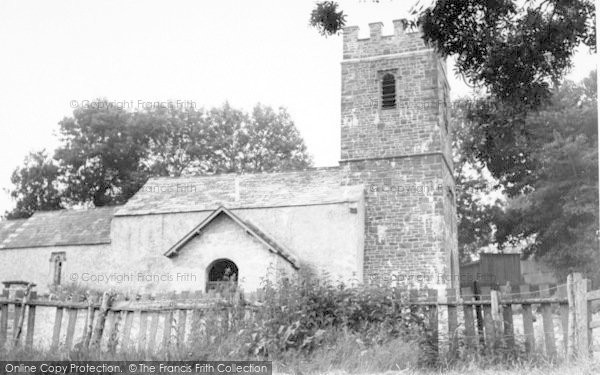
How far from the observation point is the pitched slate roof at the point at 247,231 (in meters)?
22.1

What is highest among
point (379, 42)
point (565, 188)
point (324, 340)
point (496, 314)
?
point (379, 42)

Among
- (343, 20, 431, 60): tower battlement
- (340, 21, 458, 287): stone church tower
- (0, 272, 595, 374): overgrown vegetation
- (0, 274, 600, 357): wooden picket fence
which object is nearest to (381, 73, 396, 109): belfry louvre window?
(340, 21, 458, 287): stone church tower

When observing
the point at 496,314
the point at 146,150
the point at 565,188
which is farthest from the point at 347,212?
the point at 146,150

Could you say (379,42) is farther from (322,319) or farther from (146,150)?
(146,150)

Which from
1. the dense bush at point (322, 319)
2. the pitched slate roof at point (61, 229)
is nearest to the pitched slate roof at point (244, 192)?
the pitched slate roof at point (61, 229)

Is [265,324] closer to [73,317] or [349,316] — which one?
[349,316]

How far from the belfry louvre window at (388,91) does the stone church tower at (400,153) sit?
0.12 feet

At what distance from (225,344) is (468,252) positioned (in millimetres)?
39283

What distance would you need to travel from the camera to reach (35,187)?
45969 millimetres

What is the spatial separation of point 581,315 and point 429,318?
2.29m

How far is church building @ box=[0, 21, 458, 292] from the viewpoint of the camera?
73.5 feet

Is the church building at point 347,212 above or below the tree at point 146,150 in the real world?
below

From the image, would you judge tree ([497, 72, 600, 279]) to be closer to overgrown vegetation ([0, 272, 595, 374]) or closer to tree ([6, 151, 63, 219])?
overgrown vegetation ([0, 272, 595, 374])

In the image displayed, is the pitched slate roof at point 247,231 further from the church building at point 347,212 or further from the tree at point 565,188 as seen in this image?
the tree at point 565,188
